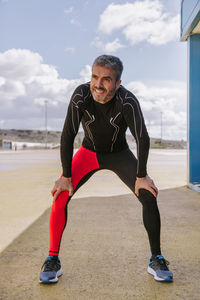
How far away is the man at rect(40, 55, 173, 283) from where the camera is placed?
8.81 ft

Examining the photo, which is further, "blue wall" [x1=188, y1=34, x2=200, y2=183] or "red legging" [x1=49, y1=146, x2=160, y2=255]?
"blue wall" [x1=188, y1=34, x2=200, y2=183]

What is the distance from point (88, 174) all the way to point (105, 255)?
871mm

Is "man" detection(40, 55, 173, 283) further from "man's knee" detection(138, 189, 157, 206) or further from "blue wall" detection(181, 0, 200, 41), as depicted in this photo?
"blue wall" detection(181, 0, 200, 41)

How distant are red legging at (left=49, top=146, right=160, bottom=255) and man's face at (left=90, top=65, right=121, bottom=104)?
632 millimetres

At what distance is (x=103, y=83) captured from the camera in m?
2.68

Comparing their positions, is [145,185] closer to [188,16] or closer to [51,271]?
[51,271]

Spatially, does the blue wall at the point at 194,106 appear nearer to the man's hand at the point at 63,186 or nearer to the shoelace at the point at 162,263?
the shoelace at the point at 162,263

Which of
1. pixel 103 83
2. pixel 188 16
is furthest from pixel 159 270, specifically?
pixel 188 16

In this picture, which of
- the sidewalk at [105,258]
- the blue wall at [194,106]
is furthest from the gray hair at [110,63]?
the blue wall at [194,106]

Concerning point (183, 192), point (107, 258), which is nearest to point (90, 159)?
point (107, 258)

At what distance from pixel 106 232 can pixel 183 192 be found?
11.9 feet

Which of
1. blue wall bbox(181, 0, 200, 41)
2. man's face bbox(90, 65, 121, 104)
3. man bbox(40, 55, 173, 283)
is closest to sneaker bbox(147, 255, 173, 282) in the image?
man bbox(40, 55, 173, 283)

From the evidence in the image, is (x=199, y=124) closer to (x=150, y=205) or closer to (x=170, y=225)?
(x=170, y=225)

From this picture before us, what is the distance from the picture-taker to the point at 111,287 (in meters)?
2.49
